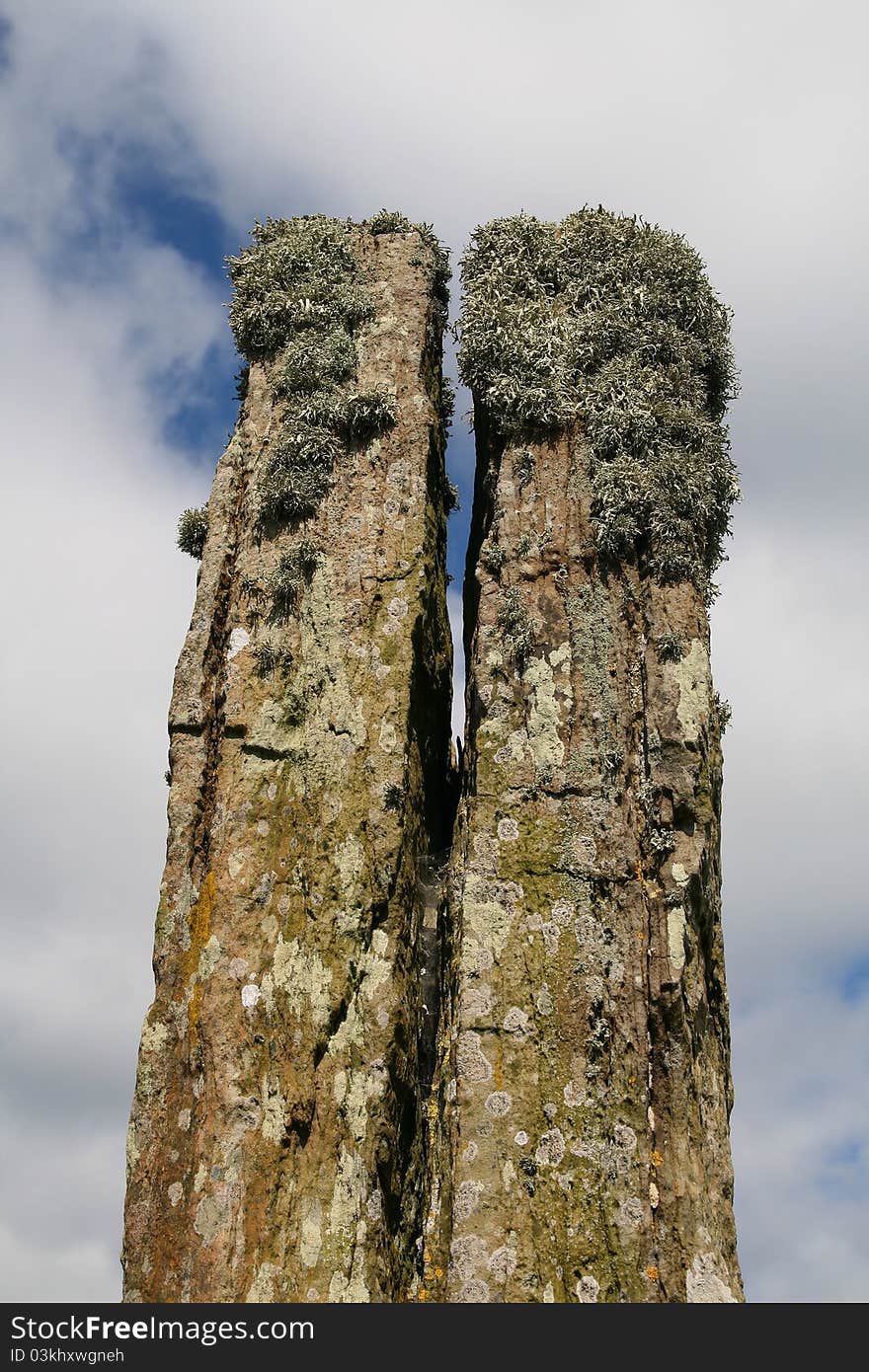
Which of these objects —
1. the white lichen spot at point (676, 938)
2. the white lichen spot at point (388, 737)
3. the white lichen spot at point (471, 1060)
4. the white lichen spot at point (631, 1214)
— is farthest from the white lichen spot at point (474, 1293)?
the white lichen spot at point (388, 737)

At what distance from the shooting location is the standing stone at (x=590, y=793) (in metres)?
10.1

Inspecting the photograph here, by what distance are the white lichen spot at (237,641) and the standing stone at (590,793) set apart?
222 cm

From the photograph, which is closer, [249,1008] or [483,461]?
[249,1008]

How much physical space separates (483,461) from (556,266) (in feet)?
7.42

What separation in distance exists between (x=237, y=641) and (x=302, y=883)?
8.56 feet

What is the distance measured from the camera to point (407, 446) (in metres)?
13.5

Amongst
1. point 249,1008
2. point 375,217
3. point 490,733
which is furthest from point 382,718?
point 375,217

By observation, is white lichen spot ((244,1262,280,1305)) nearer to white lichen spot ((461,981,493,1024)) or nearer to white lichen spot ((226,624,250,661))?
white lichen spot ((461,981,493,1024))

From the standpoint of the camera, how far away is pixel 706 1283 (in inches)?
388

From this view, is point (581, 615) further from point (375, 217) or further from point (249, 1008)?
point (375, 217)

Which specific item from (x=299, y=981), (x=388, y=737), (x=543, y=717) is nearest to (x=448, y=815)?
(x=388, y=737)
